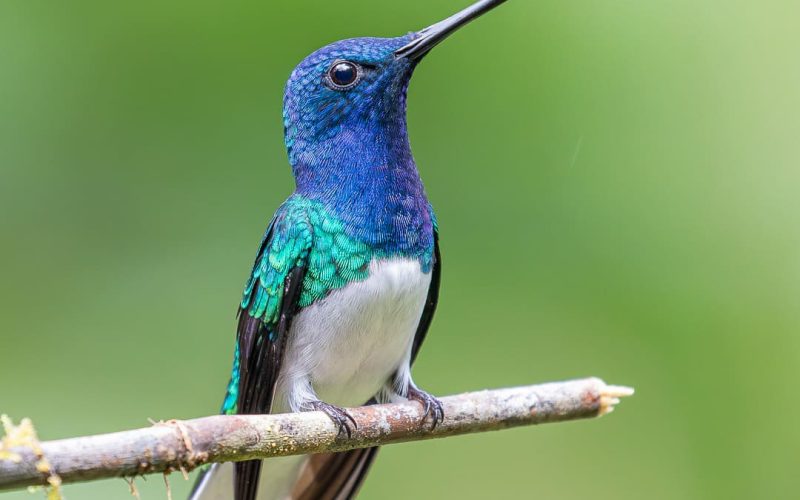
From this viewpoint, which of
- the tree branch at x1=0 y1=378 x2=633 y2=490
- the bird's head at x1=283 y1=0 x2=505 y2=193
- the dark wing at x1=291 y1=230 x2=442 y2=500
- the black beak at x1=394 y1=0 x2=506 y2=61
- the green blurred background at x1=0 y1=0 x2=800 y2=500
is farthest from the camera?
the green blurred background at x1=0 y1=0 x2=800 y2=500

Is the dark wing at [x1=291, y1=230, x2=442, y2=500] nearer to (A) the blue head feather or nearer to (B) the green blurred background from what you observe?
(A) the blue head feather

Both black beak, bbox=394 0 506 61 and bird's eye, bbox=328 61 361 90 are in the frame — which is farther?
bird's eye, bbox=328 61 361 90

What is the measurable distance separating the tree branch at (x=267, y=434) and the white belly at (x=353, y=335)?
20cm

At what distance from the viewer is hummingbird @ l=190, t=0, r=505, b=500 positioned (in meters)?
2.98

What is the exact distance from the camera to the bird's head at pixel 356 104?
3.10 m

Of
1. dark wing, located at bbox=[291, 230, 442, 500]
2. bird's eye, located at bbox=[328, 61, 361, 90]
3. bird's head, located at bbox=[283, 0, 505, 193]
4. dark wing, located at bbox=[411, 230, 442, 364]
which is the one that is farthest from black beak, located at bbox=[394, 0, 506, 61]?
dark wing, located at bbox=[291, 230, 442, 500]

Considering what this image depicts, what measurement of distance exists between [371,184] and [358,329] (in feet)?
1.51

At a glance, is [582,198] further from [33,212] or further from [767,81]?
[33,212]

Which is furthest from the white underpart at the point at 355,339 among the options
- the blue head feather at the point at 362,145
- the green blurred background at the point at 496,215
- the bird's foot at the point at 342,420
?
the green blurred background at the point at 496,215

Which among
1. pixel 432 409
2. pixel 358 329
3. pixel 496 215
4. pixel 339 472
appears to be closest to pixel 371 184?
pixel 358 329

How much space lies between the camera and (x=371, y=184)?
9.93ft

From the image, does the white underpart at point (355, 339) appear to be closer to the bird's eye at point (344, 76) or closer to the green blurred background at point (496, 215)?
the bird's eye at point (344, 76)

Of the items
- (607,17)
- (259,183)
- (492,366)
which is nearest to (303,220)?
(259,183)

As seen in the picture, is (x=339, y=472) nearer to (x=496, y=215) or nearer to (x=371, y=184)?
(x=371, y=184)
